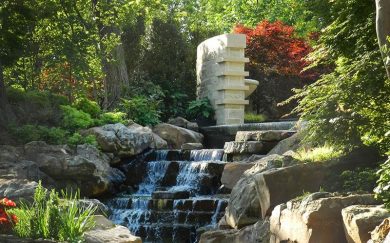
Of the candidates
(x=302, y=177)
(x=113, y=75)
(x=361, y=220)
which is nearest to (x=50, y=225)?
(x=302, y=177)

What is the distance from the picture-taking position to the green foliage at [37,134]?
39.9 feet

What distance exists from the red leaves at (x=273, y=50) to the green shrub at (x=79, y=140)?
6.84 meters

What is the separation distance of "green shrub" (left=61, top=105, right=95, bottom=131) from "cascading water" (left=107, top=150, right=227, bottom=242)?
180cm

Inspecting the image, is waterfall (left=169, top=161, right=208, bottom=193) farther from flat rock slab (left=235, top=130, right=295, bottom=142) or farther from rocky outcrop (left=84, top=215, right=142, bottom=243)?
rocky outcrop (left=84, top=215, right=142, bottom=243)

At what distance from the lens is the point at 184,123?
16.1 m

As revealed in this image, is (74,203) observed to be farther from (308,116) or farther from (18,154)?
(18,154)

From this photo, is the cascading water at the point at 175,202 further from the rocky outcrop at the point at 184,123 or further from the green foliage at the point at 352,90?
the green foliage at the point at 352,90

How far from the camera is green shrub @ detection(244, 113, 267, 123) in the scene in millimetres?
17656

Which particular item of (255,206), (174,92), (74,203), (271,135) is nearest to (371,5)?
(255,206)

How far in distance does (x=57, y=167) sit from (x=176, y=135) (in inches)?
170

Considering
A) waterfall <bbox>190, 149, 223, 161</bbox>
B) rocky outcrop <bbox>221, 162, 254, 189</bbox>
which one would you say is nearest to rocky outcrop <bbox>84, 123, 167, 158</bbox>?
waterfall <bbox>190, 149, 223, 161</bbox>

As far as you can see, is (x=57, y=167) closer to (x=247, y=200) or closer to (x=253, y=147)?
(x=253, y=147)

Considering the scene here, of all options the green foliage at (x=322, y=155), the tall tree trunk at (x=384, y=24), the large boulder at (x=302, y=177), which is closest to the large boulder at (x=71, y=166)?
the large boulder at (x=302, y=177)

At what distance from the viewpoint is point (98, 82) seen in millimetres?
18250
